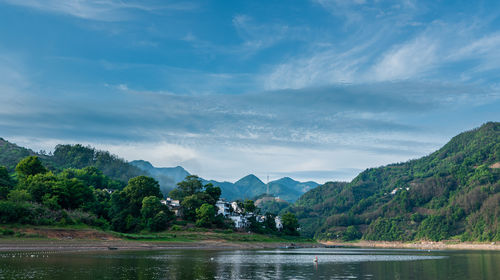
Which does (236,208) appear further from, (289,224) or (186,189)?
(186,189)

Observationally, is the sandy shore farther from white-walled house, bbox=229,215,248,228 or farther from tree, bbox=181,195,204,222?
white-walled house, bbox=229,215,248,228

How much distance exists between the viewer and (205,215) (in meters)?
126

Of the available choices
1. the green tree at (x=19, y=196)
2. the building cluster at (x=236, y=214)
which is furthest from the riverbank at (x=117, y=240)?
the building cluster at (x=236, y=214)

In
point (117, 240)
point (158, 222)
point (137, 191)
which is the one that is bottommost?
point (117, 240)

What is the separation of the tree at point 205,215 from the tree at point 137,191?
15.7m

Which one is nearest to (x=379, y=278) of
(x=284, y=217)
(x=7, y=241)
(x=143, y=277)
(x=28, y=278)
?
(x=143, y=277)

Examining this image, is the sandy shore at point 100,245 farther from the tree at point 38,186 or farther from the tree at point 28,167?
the tree at point 28,167

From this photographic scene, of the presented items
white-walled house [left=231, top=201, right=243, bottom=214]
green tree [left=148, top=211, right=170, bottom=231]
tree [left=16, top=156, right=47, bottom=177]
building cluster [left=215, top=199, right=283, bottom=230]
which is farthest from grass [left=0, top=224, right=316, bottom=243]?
tree [left=16, top=156, right=47, bottom=177]

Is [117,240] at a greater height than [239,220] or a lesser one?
lesser

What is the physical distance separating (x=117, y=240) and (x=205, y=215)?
128 feet

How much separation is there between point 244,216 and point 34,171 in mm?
75265

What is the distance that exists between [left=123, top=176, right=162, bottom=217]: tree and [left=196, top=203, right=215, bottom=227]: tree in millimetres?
15651

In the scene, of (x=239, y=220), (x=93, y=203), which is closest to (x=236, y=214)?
(x=239, y=220)

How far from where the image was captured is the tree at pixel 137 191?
392 ft
